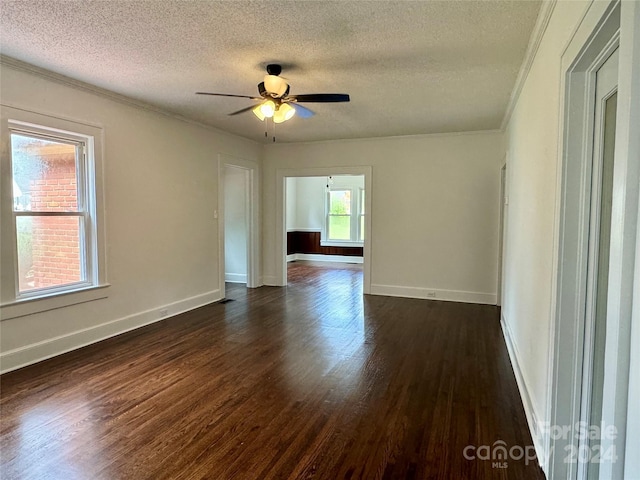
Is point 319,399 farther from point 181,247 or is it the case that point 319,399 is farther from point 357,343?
point 181,247

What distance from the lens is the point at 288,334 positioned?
4.24 m

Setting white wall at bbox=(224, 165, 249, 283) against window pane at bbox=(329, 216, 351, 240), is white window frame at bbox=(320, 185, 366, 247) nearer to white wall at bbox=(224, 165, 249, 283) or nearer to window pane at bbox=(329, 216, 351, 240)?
window pane at bbox=(329, 216, 351, 240)

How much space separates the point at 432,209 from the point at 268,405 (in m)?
4.20

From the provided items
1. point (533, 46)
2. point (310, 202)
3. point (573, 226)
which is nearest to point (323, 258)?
point (310, 202)

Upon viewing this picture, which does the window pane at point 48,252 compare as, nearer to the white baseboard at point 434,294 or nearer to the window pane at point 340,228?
the white baseboard at point 434,294

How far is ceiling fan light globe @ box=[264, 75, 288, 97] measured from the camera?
10.3 ft

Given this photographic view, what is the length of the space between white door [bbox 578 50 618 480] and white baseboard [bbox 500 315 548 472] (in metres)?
0.34

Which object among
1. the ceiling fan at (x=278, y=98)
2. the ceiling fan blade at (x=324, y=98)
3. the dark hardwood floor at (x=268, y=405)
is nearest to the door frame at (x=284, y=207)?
the dark hardwood floor at (x=268, y=405)

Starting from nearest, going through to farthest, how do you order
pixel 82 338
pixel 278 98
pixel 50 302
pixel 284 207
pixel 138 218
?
pixel 278 98 → pixel 50 302 → pixel 82 338 → pixel 138 218 → pixel 284 207

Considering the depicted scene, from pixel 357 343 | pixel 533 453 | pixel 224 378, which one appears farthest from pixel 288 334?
pixel 533 453

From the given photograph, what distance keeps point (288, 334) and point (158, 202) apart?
2.23 meters

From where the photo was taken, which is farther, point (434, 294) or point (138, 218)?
point (434, 294)

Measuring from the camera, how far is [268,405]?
269 cm

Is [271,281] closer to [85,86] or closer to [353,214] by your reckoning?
[353,214]
